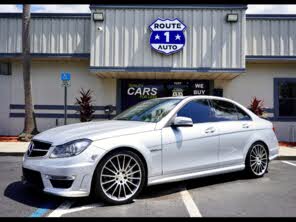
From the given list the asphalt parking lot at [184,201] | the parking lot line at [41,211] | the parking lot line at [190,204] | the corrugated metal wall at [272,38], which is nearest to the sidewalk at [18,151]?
the asphalt parking lot at [184,201]

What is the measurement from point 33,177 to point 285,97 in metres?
11.3

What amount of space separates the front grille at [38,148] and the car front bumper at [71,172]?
192mm

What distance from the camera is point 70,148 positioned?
13.6 feet

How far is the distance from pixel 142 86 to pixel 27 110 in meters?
4.62

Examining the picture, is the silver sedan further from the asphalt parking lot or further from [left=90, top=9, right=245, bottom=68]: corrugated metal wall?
[left=90, top=9, right=245, bottom=68]: corrugated metal wall

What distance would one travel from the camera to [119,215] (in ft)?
12.7

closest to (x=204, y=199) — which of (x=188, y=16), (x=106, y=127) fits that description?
(x=106, y=127)

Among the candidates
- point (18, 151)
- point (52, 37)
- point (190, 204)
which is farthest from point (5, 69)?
point (190, 204)

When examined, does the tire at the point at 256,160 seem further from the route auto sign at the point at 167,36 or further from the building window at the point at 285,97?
the building window at the point at 285,97

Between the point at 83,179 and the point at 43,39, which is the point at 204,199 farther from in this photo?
the point at 43,39

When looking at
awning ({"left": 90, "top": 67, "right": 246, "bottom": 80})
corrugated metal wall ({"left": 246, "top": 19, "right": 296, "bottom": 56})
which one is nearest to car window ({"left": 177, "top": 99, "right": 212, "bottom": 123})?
awning ({"left": 90, "top": 67, "right": 246, "bottom": 80})

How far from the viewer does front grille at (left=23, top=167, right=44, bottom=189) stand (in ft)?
13.9

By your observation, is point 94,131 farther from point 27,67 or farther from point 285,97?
point 285,97

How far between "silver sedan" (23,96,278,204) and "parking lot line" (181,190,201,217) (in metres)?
0.31
